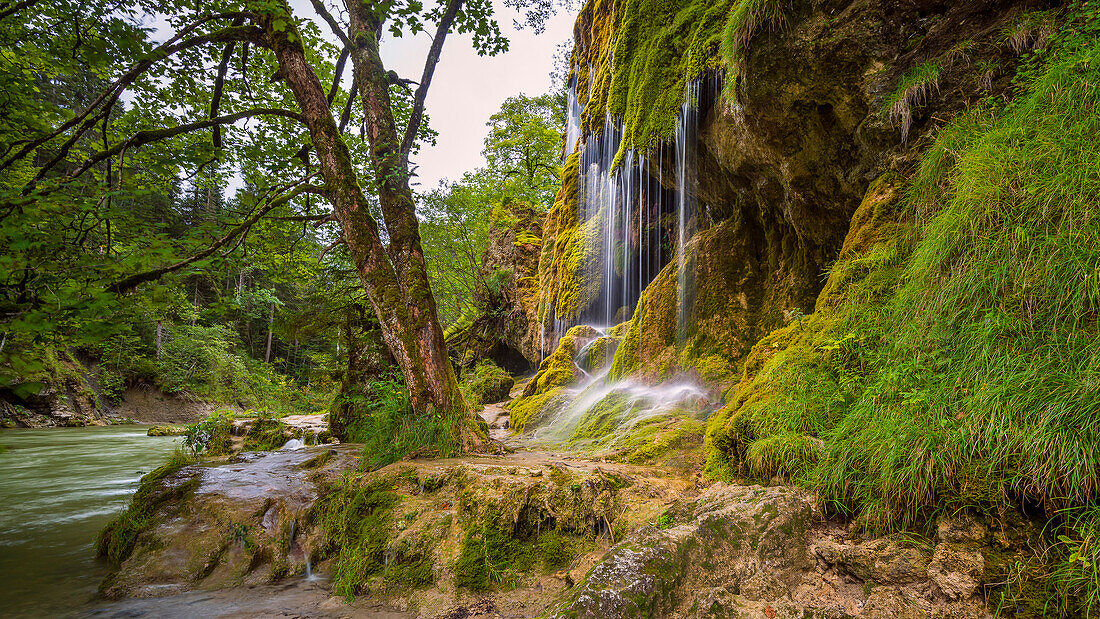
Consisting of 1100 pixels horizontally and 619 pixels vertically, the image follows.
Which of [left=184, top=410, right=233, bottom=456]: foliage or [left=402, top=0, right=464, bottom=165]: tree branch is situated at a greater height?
[left=402, top=0, right=464, bottom=165]: tree branch

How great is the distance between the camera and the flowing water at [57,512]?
3.60m

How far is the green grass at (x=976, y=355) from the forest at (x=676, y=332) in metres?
0.02

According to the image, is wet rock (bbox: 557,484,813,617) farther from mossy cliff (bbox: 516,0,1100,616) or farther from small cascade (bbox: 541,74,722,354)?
small cascade (bbox: 541,74,722,354)

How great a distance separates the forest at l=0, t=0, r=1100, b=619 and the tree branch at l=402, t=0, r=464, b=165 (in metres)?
0.06

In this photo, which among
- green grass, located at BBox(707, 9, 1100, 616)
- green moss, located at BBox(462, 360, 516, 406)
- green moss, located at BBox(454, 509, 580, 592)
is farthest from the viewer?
green moss, located at BBox(462, 360, 516, 406)

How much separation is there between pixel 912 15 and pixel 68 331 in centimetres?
755

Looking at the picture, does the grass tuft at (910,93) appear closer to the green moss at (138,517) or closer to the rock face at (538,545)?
the rock face at (538,545)

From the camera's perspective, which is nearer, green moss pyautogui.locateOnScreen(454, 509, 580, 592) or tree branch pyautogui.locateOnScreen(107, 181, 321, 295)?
green moss pyautogui.locateOnScreen(454, 509, 580, 592)

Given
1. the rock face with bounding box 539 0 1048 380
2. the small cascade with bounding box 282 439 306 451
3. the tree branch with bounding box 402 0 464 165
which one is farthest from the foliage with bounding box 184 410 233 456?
the rock face with bounding box 539 0 1048 380

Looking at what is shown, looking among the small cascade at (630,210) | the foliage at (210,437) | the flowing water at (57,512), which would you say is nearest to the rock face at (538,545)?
the flowing water at (57,512)

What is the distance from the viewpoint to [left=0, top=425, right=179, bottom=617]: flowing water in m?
3.60

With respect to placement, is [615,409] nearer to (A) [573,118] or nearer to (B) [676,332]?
(B) [676,332]

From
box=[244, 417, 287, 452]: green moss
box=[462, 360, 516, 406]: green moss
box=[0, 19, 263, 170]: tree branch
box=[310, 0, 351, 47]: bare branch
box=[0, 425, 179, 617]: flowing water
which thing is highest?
box=[310, 0, 351, 47]: bare branch

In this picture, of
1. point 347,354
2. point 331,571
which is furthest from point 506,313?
point 331,571
